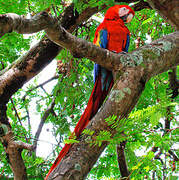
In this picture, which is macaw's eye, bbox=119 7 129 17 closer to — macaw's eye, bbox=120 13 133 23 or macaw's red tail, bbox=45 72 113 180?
macaw's eye, bbox=120 13 133 23

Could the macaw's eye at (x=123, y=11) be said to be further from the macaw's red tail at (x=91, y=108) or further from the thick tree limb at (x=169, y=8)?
the macaw's red tail at (x=91, y=108)

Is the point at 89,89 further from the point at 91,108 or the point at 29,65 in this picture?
the point at 91,108

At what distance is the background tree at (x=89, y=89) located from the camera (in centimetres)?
83

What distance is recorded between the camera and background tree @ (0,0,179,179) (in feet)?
2.73

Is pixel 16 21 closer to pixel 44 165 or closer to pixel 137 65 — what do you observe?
pixel 137 65

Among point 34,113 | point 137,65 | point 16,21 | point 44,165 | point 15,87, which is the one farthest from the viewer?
point 34,113

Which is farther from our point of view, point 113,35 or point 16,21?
point 113,35

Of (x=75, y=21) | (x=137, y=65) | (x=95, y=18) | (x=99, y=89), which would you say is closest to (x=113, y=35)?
(x=75, y=21)

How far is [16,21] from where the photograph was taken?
0.75 meters

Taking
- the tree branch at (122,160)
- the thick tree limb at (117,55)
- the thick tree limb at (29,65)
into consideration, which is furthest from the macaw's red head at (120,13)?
the tree branch at (122,160)

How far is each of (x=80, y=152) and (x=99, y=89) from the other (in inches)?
23.8

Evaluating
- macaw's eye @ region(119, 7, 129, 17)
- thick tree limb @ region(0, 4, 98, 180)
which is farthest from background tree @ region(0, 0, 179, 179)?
macaw's eye @ region(119, 7, 129, 17)

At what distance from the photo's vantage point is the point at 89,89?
5.95 feet

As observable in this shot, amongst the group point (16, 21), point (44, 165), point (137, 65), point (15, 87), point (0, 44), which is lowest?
point (44, 165)
